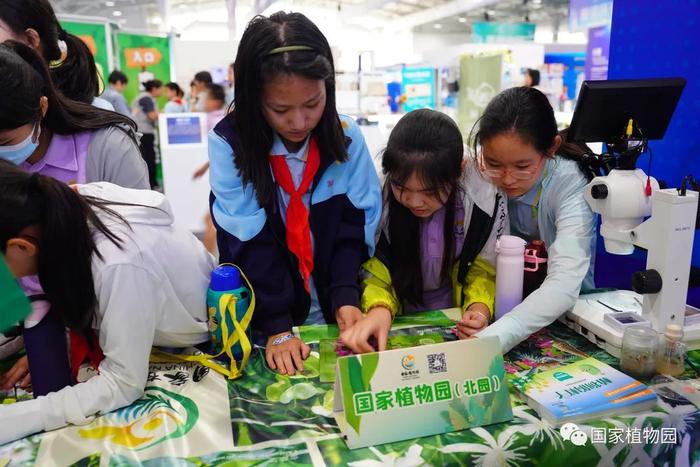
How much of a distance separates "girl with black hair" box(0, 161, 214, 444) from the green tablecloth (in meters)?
0.08

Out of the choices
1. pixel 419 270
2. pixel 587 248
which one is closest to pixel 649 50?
pixel 587 248

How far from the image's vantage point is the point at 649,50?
5.26ft

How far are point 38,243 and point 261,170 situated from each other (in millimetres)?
456

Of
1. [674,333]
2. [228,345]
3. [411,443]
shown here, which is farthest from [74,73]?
[674,333]

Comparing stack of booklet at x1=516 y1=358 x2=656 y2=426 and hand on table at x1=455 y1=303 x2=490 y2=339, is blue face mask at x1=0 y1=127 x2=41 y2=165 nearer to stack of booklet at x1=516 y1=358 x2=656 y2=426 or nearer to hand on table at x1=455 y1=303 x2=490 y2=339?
hand on table at x1=455 y1=303 x2=490 y2=339

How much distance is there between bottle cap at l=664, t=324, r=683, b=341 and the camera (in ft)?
3.45

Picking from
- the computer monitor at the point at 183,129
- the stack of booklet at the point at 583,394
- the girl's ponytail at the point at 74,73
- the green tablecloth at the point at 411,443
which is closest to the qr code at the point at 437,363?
the green tablecloth at the point at 411,443

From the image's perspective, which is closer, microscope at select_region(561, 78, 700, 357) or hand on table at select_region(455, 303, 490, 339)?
microscope at select_region(561, 78, 700, 357)

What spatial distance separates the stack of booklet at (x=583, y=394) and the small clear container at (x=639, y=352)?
53 millimetres

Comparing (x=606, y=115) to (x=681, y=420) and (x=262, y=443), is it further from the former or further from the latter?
(x=262, y=443)

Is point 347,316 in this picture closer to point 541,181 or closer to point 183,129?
point 541,181

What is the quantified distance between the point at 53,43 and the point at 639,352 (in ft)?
5.13

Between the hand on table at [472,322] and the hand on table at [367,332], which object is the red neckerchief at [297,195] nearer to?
the hand on table at [367,332]

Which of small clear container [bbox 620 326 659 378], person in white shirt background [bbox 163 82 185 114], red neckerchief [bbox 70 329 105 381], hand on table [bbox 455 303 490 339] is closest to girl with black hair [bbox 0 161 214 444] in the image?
red neckerchief [bbox 70 329 105 381]
